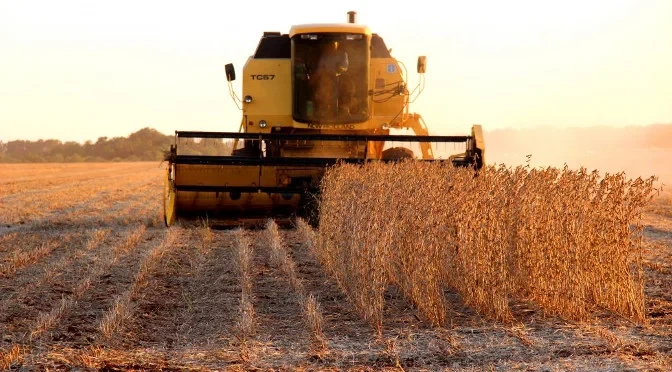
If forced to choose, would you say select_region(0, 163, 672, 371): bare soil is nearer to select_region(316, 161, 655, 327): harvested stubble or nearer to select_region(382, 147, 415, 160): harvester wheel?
select_region(316, 161, 655, 327): harvested stubble

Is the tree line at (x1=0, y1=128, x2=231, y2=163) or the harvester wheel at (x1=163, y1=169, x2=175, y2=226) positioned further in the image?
the tree line at (x1=0, y1=128, x2=231, y2=163)

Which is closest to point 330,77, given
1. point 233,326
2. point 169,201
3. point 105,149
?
point 169,201

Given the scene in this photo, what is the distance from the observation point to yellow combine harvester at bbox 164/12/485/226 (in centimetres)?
1308

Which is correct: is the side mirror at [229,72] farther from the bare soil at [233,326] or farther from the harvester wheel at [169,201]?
the bare soil at [233,326]

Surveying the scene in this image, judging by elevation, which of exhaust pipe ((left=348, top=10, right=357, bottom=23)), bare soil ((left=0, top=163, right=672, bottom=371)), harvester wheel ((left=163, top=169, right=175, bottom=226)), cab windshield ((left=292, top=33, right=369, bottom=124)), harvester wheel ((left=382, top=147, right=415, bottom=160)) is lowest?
bare soil ((left=0, top=163, right=672, bottom=371))

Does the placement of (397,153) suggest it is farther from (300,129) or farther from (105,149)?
(105,149)

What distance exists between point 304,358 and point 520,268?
2.33 m

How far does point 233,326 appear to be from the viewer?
6746mm

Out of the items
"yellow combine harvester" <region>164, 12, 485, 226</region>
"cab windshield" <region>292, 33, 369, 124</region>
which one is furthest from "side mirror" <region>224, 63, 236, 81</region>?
"cab windshield" <region>292, 33, 369, 124</region>

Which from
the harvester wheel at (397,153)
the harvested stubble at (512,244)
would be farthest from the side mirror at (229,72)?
the harvested stubble at (512,244)

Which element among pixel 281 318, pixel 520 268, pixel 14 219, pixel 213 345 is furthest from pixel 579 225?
pixel 14 219

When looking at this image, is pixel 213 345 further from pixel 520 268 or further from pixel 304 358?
pixel 520 268

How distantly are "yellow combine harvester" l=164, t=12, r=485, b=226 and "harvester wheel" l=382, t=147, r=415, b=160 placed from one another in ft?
0.06

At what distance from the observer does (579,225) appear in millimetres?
7082
